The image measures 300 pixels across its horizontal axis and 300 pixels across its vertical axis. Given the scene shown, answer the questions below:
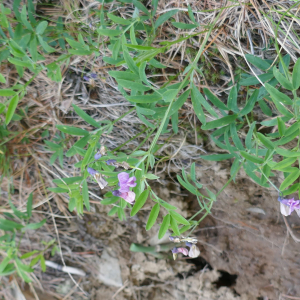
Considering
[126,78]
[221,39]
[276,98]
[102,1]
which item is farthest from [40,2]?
[276,98]

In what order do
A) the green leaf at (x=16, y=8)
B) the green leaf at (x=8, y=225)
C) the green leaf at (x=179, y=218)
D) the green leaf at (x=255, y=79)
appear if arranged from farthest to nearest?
1. the green leaf at (x=8, y=225)
2. the green leaf at (x=16, y=8)
3. the green leaf at (x=255, y=79)
4. the green leaf at (x=179, y=218)

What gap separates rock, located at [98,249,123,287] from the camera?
114 inches

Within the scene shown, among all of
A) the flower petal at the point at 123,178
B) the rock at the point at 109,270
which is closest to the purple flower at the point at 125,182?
the flower petal at the point at 123,178

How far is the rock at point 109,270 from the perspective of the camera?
2902mm

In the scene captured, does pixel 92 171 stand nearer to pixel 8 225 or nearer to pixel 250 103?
pixel 250 103

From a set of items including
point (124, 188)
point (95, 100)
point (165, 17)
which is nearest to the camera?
point (124, 188)

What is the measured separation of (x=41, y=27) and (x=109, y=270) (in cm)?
229

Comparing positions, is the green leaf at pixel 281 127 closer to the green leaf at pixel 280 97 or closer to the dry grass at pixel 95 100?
the green leaf at pixel 280 97

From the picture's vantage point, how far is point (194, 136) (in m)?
2.17

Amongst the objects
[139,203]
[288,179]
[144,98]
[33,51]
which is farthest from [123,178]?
[33,51]

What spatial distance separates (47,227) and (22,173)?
2.02 ft

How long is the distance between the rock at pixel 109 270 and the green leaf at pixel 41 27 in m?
2.09

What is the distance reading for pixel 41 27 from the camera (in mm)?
1896

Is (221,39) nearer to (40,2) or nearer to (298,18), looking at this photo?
(298,18)
